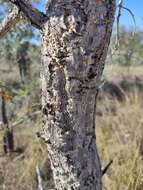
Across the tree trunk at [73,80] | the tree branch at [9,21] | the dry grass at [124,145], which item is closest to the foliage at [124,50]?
the tree trunk at [73,80]

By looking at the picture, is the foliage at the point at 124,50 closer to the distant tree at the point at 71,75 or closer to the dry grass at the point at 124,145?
the distant tree at the point at 71,75

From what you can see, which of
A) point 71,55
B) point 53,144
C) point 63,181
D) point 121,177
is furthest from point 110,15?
point 121,177

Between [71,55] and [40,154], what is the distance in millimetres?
4754

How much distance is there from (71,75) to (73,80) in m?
0.02

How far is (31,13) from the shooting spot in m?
2.02

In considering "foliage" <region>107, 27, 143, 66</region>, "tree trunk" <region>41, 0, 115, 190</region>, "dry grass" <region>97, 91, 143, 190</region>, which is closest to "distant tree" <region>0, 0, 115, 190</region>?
"tree trunk" <region>41, 0, 115, 190</region>

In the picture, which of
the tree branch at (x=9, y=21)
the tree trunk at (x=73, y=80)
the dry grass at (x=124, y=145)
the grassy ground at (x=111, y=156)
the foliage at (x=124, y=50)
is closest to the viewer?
the tree trunk at (x=73, y=80)

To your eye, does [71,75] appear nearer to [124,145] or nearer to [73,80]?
[73,80]

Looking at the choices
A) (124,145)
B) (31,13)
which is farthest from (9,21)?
(124,145)

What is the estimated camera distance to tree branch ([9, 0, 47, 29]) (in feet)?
6.57

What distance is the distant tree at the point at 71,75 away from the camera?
1.96 m

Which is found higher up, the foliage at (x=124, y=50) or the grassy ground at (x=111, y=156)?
A: the foliage at (x=124, y=50)

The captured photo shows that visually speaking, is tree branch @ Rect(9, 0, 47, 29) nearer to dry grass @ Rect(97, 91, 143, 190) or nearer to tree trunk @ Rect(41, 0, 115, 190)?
tree trunk @ Rect(41, 0, 115, 190)

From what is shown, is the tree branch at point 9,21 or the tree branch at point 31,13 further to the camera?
the tree branch at point 9,21
